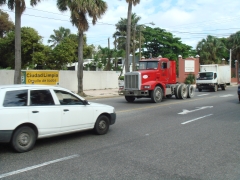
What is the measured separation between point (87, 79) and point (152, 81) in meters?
13.8

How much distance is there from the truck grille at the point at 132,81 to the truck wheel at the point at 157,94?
1.04 meters

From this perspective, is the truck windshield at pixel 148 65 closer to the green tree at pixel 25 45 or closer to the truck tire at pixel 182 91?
the truck tire at pixel 182 91

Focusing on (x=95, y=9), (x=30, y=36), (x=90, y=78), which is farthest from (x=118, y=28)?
(x=95, y=9)

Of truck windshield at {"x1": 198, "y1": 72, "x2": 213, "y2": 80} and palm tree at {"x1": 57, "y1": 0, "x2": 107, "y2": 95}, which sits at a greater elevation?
palm tree at {"x1": 57, "y1": 0, "x2": 107, "y2": 95}

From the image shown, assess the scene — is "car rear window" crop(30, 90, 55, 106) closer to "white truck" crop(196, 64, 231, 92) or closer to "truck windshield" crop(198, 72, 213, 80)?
"white truck" crop(196, 64, 231, 92)

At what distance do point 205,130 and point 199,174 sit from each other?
162 inches

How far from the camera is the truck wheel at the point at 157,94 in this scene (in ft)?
56.0

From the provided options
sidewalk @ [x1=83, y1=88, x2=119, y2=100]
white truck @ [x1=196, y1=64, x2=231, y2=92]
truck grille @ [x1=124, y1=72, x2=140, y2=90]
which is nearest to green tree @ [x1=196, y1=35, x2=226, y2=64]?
white truck @ [x1=196, y1=64, x2=231, y2=92]

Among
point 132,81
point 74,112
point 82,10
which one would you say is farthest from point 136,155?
point 82,10

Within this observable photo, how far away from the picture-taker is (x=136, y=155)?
6180 millimetres

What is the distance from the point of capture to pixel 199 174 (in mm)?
5047

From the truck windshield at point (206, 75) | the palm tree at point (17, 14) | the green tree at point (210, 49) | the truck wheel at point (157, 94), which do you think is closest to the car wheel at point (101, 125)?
the truck wheel at point (157, 94)

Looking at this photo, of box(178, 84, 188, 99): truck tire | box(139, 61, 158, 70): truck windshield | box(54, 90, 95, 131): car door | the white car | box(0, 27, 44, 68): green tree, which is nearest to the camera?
the white car

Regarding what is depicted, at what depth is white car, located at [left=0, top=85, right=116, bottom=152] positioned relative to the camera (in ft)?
20.1
